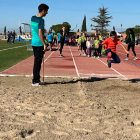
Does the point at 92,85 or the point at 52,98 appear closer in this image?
the point at 52,98

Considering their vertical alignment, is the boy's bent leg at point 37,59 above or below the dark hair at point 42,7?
below

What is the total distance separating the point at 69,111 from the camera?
14.8ft

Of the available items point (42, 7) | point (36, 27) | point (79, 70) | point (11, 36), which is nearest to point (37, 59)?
point (36, 27)

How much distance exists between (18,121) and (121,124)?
1.60 meters

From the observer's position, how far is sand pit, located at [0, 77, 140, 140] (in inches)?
137

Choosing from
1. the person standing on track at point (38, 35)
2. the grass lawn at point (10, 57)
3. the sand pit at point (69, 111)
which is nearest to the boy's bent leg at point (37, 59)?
the person standing on track at point (38, 35)

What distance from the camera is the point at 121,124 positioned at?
12.7ft

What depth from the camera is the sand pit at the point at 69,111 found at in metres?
3.47

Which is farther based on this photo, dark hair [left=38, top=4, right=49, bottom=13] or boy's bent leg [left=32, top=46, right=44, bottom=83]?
boy's bent leg [left=32, top=46, right=44, bottom=83]

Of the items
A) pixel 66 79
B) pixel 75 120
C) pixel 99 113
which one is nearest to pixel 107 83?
pixel 66 79

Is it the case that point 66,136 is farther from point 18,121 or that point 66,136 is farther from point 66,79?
point 66,79

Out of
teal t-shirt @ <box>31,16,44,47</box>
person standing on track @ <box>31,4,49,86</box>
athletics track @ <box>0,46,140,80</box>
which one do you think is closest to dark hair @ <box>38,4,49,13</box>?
person standing on track @ <box>31,4,49,86</box>

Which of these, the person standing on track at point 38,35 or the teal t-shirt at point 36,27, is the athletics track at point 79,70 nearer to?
the person standing on track at point 38,35

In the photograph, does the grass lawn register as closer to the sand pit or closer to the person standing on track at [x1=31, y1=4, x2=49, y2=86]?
the person standing on track at [x1=31, y1=4, x2=49, y2=86]
